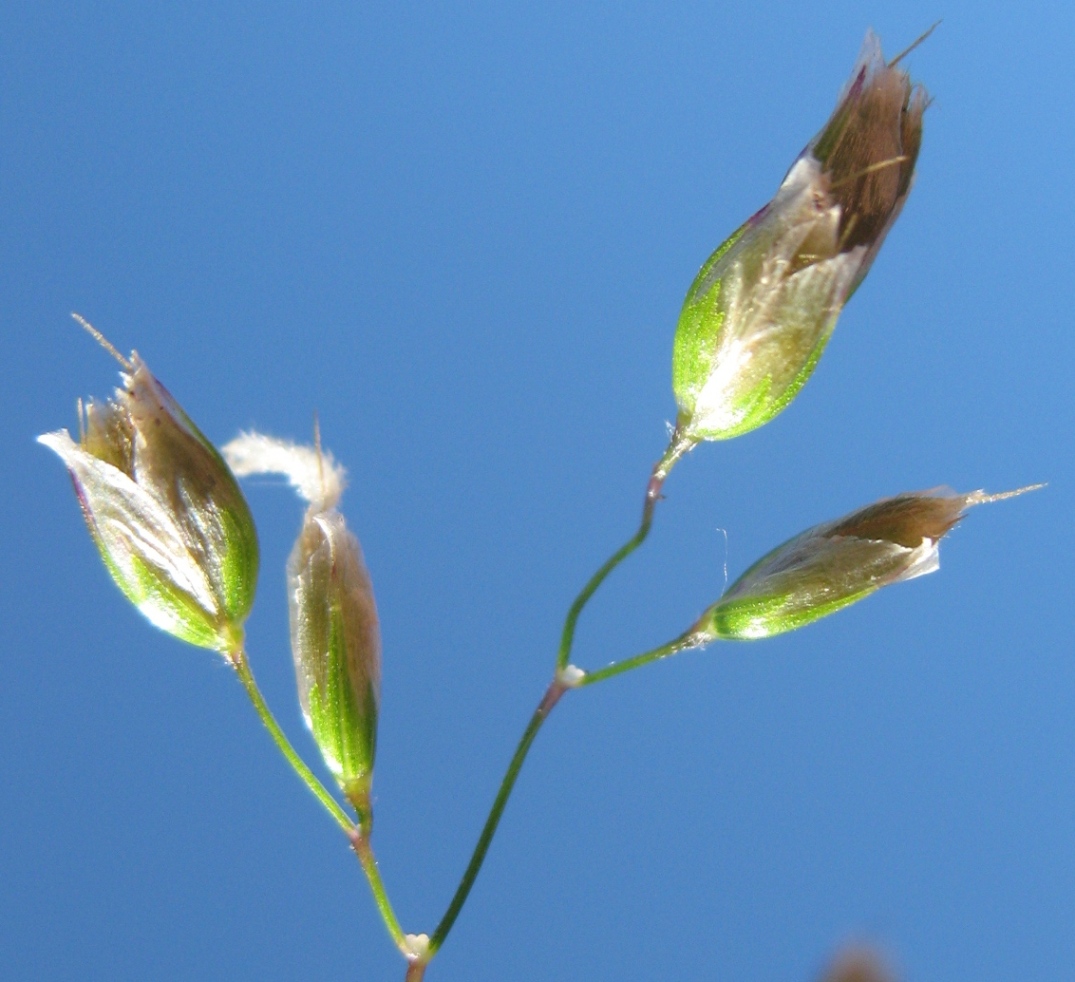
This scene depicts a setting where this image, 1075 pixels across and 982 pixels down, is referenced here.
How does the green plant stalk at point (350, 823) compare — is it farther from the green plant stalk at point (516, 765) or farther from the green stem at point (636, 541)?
the green stem at point (636, 541)

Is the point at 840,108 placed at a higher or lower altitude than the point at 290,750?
higher

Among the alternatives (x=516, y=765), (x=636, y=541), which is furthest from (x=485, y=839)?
(x=636, y=541)

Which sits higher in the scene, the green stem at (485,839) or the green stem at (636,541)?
the green stem at (636,541)

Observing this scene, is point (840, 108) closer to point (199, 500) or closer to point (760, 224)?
point (760, 224)

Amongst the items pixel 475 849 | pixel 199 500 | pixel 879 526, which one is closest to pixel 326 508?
pixel 199 500

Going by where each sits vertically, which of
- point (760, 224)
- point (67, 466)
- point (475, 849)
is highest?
point (760, 224)

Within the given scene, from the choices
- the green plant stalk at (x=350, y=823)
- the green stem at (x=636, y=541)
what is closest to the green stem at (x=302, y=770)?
the green plant stalk at (x=350, y=823)

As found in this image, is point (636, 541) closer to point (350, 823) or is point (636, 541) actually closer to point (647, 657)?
point (647, 657)
